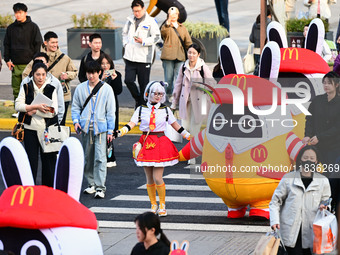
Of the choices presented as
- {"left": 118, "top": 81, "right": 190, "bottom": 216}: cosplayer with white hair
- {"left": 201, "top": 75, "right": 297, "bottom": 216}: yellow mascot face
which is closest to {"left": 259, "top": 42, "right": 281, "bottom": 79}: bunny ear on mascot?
{"left": 201, "top": 75, "right": 297, "bottom": 216}: yellow mascot face

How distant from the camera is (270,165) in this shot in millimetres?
11312

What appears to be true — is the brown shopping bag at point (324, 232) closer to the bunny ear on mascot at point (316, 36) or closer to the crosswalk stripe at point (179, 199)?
the crosswalk stripe at point (179, 199)

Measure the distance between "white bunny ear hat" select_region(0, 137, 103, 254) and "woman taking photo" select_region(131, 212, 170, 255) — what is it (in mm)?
572

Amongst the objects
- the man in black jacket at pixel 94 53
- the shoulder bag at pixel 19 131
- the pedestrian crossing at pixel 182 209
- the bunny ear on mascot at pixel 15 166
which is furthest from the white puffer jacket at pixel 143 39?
the bunny ear on mascot at pixel 15 166

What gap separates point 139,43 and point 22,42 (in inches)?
84.3

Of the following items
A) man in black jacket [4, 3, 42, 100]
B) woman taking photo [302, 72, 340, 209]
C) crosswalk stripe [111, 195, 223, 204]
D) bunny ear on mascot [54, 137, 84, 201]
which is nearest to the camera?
bunny ear on mascot [54, 137, 84, 201]

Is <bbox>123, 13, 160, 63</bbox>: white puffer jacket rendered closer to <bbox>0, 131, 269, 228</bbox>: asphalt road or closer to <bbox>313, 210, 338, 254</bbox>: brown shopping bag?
<bbox>0, 131, 269, 228</bbox>: asphalt road

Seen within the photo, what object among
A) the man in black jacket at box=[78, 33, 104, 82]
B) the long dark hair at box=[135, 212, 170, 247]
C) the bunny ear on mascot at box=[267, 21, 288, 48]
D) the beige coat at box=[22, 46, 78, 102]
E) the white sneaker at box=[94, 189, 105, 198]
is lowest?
the white sneaker at box=[94, 189, 105, 198]

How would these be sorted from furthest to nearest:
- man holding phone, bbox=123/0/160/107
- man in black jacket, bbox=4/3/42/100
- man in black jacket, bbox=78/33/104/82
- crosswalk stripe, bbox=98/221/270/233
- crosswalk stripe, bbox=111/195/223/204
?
man in black jacket, bbox=4/3/42/100, man holding phone, bbox=123/0/160/107, man in black jacket, bbox=78/33/104/82, crosswalk stripe, bbox=111/195/223/204, crosswalk stripe, bbox=98/221/270/233

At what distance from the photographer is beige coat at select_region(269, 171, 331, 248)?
9.51 meters

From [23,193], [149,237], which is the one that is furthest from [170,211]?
[149,237]

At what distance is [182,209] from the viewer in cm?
1272

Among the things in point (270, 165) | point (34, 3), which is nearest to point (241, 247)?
point (270, 165)

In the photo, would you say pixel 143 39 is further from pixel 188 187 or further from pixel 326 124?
pixel 326 124
